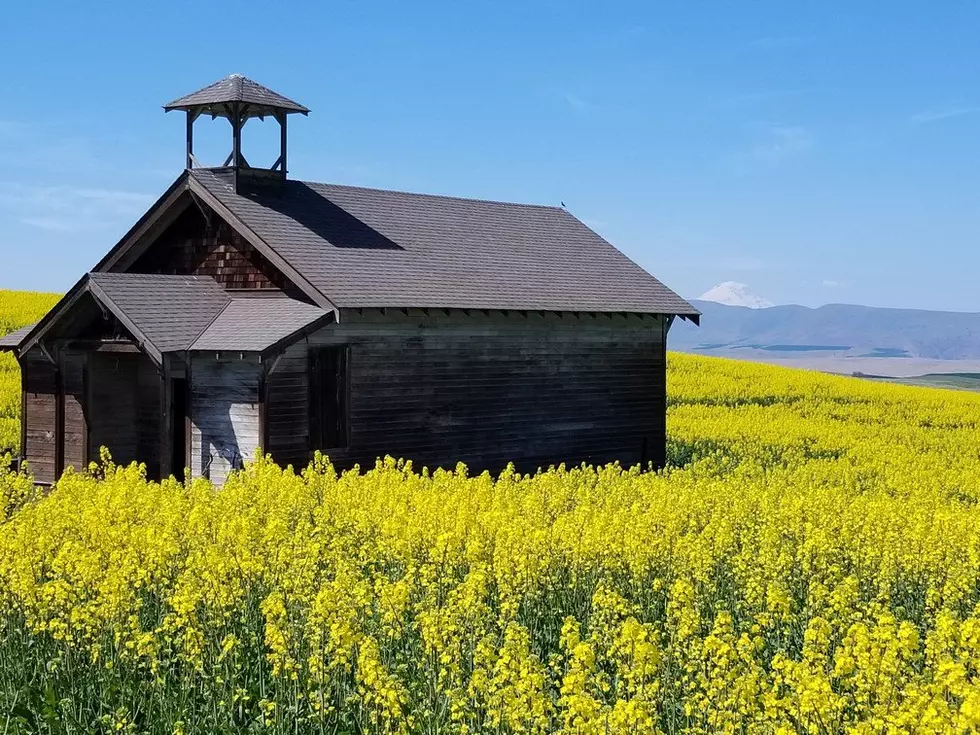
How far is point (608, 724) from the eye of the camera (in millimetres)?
7000

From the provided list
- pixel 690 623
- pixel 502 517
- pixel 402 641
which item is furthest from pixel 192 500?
pixel 690 623

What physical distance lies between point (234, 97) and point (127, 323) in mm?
5635

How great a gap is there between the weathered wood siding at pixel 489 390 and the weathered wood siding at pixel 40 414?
560 cm

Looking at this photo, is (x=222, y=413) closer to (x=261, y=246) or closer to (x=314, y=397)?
(x=314, y=397)

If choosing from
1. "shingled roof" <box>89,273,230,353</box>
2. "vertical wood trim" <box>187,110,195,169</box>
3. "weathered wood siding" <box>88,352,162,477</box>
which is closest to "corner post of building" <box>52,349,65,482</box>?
"weathered wood siding" <box>88,352,162,477</box>

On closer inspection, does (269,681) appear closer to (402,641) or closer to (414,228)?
(402,641)

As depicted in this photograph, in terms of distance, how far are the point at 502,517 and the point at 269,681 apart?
11.3ft

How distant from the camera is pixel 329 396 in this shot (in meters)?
23.1

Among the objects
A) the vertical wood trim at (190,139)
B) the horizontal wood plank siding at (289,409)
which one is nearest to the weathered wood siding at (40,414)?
the vertical wood trim at (190,139)

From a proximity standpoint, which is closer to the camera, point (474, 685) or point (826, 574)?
point (474, 685)

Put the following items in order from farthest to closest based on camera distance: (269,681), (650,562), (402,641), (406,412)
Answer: (406,412)
(650,562)
(402,641)
(269,681)

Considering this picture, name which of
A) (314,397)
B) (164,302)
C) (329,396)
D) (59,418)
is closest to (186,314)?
(164,302)

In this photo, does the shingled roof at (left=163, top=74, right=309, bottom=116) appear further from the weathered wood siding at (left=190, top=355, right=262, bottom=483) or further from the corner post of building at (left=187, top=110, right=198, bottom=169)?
the weathered wood siding at (left=190, top=355, right=262, bottom=483)

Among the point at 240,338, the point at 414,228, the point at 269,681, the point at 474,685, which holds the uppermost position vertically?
the point at 414,228
